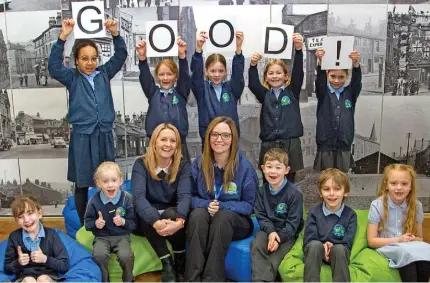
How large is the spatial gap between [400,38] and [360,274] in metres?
2.05

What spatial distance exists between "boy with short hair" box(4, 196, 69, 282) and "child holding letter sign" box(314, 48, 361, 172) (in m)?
1.91

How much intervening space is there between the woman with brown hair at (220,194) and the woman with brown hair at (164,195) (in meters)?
0.08

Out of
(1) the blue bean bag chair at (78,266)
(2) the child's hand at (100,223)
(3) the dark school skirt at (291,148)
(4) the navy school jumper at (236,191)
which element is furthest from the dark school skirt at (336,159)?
(1) the blue bean bag chair at (78,266)

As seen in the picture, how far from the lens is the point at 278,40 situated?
313 cm

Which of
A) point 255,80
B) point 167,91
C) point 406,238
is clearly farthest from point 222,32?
point 406,238

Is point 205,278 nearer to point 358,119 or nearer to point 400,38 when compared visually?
point 358,119

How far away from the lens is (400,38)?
3.73 meters

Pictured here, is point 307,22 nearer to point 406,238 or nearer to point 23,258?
point 406,238

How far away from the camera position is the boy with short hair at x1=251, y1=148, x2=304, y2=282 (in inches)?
105

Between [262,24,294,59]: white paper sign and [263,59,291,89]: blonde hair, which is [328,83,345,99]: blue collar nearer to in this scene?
[263,59,291,89]: blonde hair

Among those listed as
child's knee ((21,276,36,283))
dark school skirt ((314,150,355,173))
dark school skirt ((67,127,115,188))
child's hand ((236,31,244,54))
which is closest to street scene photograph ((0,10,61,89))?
dark school skirt ((67,127,115,188))

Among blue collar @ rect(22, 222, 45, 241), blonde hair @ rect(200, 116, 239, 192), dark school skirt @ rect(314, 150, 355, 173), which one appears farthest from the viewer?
dark school skirt @ rect(314, 150, 355, 173)

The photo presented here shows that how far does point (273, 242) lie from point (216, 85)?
1178 millimetres

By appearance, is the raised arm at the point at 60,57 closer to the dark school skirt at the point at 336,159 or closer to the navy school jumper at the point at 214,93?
the navy school jumper at the point at 214,93
